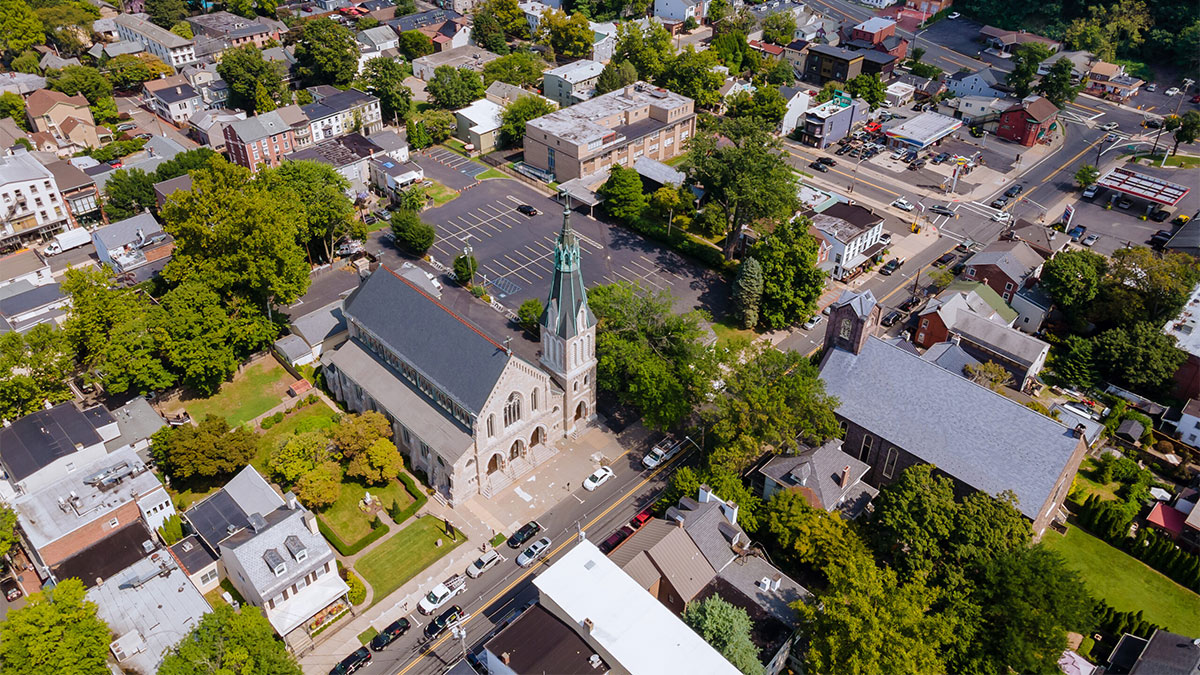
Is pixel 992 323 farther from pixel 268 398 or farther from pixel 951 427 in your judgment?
pixel 268 398

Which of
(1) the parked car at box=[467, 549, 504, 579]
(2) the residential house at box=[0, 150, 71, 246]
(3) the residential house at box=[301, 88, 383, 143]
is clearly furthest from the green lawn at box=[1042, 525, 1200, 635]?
(2) the residential house at box=[0, 150, 71, 246]

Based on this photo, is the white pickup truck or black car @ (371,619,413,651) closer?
black car @ (371,619,413,651)

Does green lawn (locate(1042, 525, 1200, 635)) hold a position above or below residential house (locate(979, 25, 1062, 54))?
below

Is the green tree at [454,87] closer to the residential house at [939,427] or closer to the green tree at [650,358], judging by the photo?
the green tree at [650,358]

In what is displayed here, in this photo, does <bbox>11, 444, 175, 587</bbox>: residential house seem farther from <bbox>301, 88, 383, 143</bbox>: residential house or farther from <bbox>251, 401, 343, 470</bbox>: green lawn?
<bbox>301, 88, 383, 143</bbox>: residential house

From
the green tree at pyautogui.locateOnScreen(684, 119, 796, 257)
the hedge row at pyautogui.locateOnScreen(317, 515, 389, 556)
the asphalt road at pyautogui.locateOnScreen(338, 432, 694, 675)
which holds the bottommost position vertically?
the asphalt road at pyautogui.locateOnScreen(338, 432, 694, 675)
